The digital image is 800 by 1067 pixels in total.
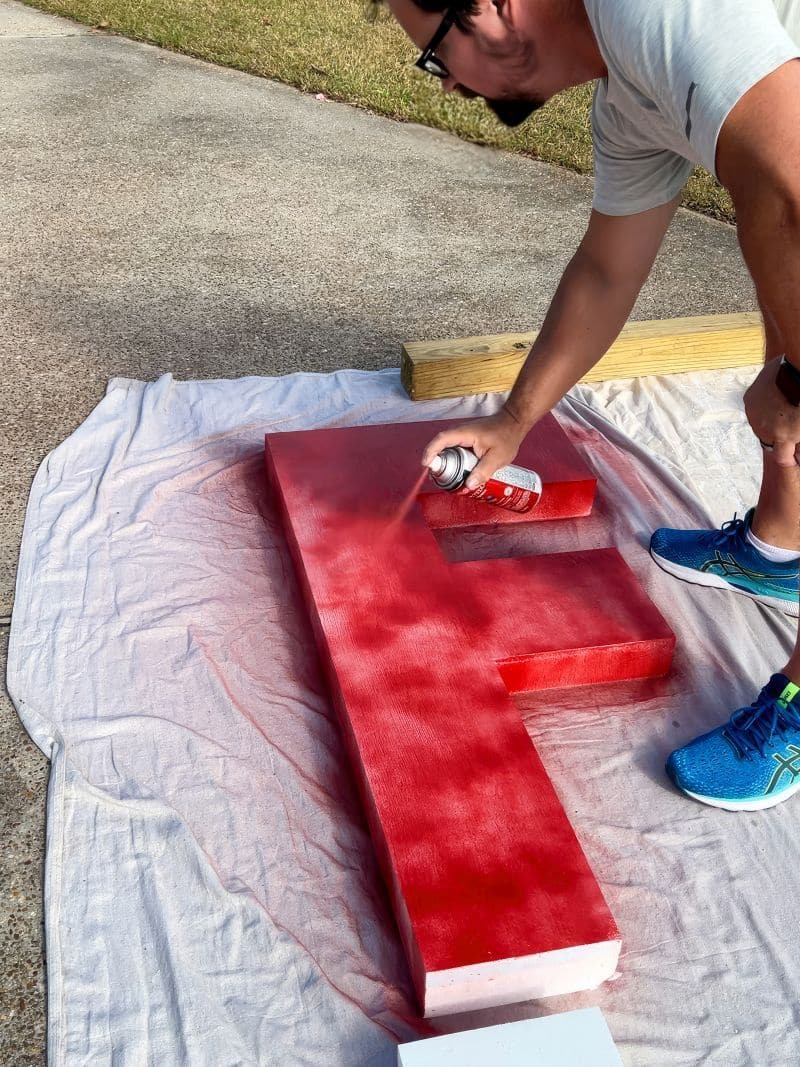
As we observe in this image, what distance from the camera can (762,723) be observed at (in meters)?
2.00

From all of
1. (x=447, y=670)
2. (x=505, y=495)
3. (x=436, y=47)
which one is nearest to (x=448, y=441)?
(x=505, y=495)

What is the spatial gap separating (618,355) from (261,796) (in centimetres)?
191

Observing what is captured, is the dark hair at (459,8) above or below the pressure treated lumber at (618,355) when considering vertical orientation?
above

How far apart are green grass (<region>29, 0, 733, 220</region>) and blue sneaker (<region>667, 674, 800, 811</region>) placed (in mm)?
3090

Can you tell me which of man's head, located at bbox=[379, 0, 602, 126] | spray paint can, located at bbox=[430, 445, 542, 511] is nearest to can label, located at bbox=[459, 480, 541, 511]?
spray paint can, located at bbox=[430, 445, 542, 511]

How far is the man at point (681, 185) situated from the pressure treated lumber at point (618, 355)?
2.75 ft

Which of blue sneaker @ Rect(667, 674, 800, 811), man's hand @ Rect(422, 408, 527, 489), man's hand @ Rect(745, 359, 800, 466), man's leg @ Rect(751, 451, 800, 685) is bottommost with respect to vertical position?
blue sneaker @ Rect(667, 674, 800, 811)

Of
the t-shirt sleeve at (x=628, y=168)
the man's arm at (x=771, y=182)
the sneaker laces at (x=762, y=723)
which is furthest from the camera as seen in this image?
the sneaker laces at (x=762, y=723)

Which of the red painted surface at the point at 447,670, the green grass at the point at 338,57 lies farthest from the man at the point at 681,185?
the green grass at the point at 338,57

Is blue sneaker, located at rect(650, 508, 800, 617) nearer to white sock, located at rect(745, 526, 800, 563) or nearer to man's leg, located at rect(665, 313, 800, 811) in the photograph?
white sock, located at rect(745, 526, 800, 563)

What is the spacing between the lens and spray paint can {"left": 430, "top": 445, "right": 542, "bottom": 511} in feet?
7.32

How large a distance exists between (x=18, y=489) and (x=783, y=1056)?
7.09 ft

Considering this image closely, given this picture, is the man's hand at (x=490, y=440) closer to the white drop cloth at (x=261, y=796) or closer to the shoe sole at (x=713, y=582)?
the white drop cloth at (x=261, y=796)

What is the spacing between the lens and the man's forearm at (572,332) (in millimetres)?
2166
